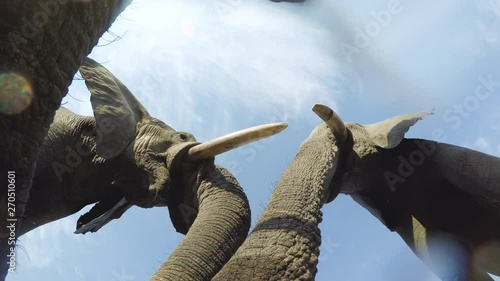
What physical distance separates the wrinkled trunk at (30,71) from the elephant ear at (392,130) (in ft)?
10.9

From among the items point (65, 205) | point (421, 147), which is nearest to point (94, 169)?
point (65, 205)

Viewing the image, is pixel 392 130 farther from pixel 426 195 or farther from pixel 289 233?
pixel 289 233

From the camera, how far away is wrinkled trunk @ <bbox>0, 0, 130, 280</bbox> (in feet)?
4.92

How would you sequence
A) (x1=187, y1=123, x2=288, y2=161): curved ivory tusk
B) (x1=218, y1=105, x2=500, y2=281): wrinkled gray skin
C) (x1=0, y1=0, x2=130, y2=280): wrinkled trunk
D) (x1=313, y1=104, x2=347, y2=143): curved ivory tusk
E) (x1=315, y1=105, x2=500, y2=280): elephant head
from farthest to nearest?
(x1=315, y1=105, x2=500, y2=280): elephant head < (x1=313, y1=104, x2=347, y2=143): curved ivory tusk < (x1=218, y1=105, x2=500, y2=281): wrinkled gray skin < (x1=187, y1=123, x2=288, y2=161): curved ivory tusk < (x1=0, y1=0, x2=130, y2=280): wrinkled trunk

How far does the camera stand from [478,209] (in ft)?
14.9

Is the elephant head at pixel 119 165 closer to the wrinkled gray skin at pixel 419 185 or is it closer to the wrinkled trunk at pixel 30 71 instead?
the wrinkled gray skin at pixel 419 185

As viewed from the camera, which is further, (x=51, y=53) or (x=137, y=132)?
(x=137, y=132)

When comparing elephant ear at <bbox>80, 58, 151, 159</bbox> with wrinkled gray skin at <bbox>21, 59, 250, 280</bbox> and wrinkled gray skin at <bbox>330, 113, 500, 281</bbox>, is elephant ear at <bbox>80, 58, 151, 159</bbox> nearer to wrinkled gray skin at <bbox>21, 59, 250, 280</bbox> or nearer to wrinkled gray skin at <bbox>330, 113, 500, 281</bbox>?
wrinkled gray skin at <bbox>21, 59, 250, 280</bbox>

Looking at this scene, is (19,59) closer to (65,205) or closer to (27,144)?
(27,144)

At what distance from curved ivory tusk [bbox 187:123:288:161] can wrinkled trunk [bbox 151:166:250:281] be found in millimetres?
140

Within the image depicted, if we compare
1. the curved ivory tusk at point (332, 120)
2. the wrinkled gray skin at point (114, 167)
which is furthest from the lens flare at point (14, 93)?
the curved ivory tusk at point (332, 120)

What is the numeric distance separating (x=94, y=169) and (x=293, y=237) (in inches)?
93.6

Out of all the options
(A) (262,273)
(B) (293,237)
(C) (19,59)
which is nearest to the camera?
(C) (19,59)

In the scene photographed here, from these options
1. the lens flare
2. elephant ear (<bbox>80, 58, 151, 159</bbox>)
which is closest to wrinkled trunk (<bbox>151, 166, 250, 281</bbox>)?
elephant ear (<bbox>80, 58, 151, 159</bbox>)
